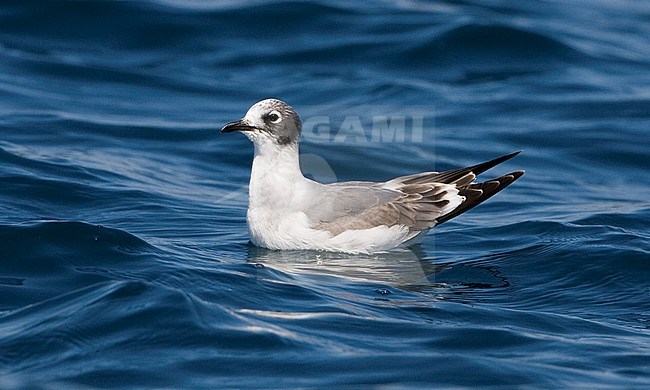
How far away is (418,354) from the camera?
6.85 metres

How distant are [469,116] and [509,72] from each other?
5.73ft

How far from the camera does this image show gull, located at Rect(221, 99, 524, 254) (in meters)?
8.70

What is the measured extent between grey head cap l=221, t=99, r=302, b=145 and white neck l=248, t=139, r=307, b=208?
0.21 ft

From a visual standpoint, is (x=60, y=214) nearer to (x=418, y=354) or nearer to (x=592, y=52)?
(x=418, y=354)

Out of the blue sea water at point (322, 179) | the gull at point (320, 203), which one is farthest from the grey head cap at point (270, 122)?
the blue sea water at point (322, 179)

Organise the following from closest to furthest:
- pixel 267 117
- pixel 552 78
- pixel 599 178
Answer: pixel 267 117 → pixel 599 178 → pixel 552 78

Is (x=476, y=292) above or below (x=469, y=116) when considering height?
below

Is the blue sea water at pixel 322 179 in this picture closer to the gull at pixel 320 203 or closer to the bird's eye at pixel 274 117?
the gull at pixel 320 203

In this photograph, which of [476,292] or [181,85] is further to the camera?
Answer: [181,85]

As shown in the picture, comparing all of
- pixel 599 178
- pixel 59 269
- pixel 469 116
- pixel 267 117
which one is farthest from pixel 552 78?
pixel 59 269

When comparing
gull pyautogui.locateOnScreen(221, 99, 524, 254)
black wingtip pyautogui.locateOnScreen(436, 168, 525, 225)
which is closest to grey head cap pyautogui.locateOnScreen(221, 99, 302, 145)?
gull pyautogui.locateOnScreen(221, 99, 524, 254)

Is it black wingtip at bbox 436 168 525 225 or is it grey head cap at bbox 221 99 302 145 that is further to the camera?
black wingtip at bbox 436 168 525 225

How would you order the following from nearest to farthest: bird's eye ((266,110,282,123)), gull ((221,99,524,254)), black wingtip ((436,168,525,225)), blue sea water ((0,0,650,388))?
blue sea water ((0,0,650,388)), gull ((221,99,524,254)), bird's eye ((266,110,282,123)), black wingtip ((436,168,525,225))

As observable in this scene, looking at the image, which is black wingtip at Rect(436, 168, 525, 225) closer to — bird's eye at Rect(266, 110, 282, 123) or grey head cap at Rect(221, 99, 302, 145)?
grey head cap at Rect(221, 99, 302, 145)
